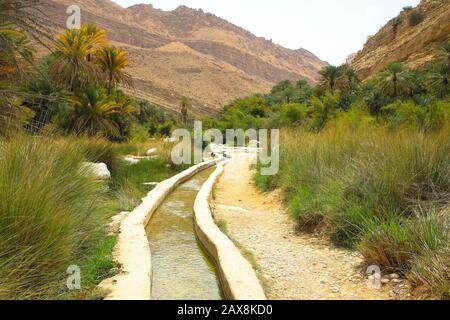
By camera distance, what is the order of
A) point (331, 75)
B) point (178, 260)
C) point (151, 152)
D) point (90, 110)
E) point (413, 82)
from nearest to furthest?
1. point (178, 260)
2. point (90, 110)
3. point (151, 152)
4. point (413, 82)
5. point (331, 75)

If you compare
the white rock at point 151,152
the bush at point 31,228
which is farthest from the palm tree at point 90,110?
the bush at point 31,228

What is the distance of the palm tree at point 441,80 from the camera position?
27.1 metres

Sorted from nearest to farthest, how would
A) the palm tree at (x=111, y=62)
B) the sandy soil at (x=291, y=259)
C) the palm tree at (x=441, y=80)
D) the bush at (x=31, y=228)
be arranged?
1. the bush at (x=31, y=228)
2. the sandy soil at (x=291, y=259)
3. the palm tree at (x=111, y=62)
4. the palm tree at (x=441, y=80)

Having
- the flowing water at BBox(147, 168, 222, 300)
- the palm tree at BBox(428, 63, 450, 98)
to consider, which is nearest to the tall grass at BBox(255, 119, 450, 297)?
the flowing water at BBox(147, 168, 222, 300)

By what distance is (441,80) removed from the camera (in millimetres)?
27750

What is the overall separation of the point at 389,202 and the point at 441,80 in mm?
27406

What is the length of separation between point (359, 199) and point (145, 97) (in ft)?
237

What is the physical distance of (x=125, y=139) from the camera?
2150 centimetres

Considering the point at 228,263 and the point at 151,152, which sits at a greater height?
the point at 151,152

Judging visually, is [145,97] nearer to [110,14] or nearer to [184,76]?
[184,76]

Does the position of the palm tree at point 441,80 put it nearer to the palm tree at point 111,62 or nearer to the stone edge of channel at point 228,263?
the palm tree at point 111,62

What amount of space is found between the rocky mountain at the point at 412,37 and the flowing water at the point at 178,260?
35168 millimetres

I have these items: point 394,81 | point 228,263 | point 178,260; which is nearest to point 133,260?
point 178,260

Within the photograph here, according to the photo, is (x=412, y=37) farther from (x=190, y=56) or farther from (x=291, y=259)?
(x=190, y=56)
